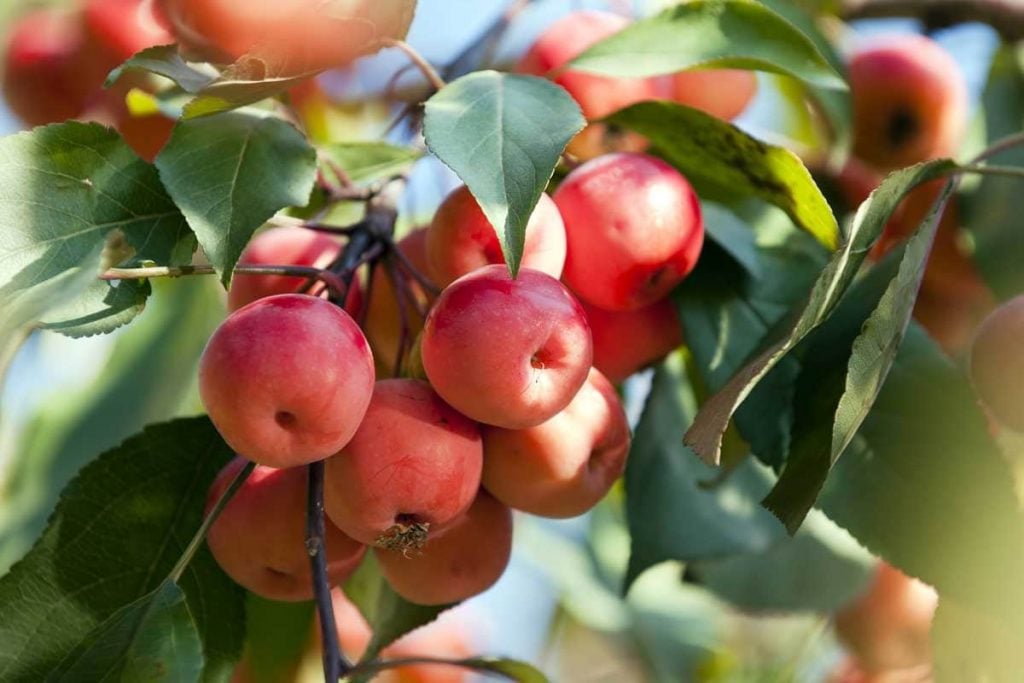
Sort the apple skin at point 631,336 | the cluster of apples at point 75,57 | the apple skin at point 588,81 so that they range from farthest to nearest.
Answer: the cluster of apples at point 75,57, the apple skin at point 588,81, the apple skin at point 631,336

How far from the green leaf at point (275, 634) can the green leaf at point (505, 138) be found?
1.44 ft

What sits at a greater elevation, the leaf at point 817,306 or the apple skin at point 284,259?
→ the leaf at point 817,306

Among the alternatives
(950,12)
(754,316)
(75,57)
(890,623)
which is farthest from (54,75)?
(890,623)

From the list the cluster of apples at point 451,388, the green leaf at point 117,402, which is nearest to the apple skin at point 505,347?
the cluster of apples at point 451,388

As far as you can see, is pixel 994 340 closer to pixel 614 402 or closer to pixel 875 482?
pixel 875 482

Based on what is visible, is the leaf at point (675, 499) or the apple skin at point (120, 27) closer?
the leaf at point (675, 499)

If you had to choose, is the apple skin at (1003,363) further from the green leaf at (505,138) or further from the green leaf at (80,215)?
the green leaf at (80,215)

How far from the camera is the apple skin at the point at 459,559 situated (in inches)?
31.9

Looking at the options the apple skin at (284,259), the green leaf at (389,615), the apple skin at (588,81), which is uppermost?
the apple skin at (588,81)

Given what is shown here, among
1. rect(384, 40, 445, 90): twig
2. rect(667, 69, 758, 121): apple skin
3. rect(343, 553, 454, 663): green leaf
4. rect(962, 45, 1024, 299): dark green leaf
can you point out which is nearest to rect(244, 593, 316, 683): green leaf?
rect(343, 553, 454, 663): green leaf

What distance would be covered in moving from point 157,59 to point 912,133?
37.3 inches

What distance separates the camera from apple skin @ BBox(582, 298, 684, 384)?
890 millimetres

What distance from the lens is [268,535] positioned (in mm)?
782

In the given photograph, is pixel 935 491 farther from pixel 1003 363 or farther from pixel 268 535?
pixel 268 535
